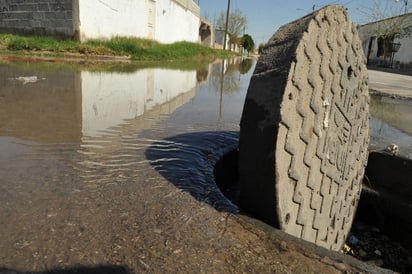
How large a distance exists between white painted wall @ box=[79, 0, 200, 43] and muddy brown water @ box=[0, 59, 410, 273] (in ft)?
33.5

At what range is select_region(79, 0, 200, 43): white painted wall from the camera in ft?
39.9

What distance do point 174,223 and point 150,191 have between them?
34cm

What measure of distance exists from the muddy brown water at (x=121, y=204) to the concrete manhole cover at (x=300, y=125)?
7.9 inches

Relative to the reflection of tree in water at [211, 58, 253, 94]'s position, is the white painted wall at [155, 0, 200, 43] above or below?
above

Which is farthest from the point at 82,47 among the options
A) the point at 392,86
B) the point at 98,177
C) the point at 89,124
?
the point at 98,177

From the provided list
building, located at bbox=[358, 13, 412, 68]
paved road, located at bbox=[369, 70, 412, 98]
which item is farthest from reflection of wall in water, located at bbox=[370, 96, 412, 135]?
building, located at bbox=[358, 13, 412, 68]

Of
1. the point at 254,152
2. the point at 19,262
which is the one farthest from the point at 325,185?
the point at 19,262

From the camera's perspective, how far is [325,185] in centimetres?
182

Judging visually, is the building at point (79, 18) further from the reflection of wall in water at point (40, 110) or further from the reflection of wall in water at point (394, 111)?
the reflection of wall in water at point (394, 111)

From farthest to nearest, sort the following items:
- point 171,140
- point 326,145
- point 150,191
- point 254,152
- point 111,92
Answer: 1. point 111,92
2. point 171,140
3. point 326,145
4. point 150,191
5. point 254,152

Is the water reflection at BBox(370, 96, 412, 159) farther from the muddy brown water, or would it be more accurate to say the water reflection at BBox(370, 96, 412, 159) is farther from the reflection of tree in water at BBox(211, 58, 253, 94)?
the reflection of tree in water at BBox(211, 58, 253, 94)

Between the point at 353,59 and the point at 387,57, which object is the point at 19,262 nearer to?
the point at 353,59

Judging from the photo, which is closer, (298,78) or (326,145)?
(298,78)

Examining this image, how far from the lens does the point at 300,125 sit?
4.89 ft
